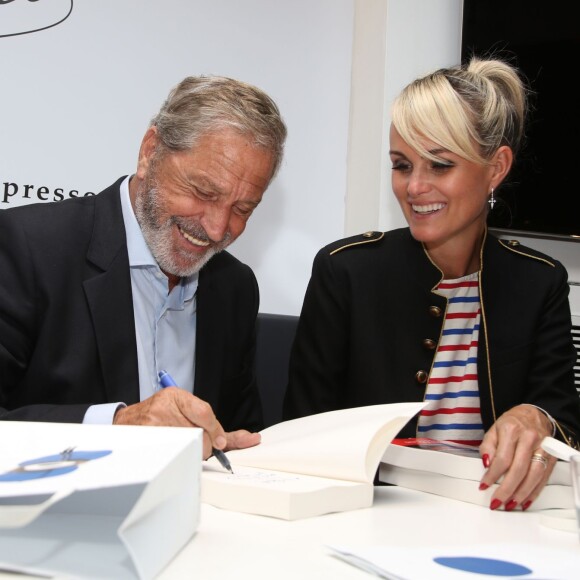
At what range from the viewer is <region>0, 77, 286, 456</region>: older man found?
1.65m

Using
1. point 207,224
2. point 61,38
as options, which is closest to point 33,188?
point 61,38

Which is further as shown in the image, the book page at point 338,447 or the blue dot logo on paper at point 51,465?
the book page at point 338,447

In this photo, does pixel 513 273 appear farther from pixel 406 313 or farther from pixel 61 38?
pixel 61 38

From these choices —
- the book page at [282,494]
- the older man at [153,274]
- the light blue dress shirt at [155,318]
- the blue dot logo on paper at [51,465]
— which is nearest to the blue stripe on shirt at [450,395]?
the older man at [153,274]

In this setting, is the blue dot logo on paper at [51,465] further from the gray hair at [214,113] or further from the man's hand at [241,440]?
the gray hair at [214,113]

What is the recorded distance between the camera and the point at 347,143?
3.14m

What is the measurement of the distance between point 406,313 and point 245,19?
4.46 ft

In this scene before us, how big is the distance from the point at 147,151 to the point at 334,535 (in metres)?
1.15

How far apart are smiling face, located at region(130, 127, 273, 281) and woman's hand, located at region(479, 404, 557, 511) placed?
0.74 meters

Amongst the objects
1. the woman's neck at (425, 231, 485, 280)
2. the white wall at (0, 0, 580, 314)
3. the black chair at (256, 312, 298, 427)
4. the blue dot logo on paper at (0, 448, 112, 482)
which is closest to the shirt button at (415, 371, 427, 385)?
the woman's neck at (425, 231, 485, 280)

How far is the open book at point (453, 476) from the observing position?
4.06ft

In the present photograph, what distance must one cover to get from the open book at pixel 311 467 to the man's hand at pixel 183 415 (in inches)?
1.5

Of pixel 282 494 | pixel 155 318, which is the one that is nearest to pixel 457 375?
pixel 155 318

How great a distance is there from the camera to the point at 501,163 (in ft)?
7.13
